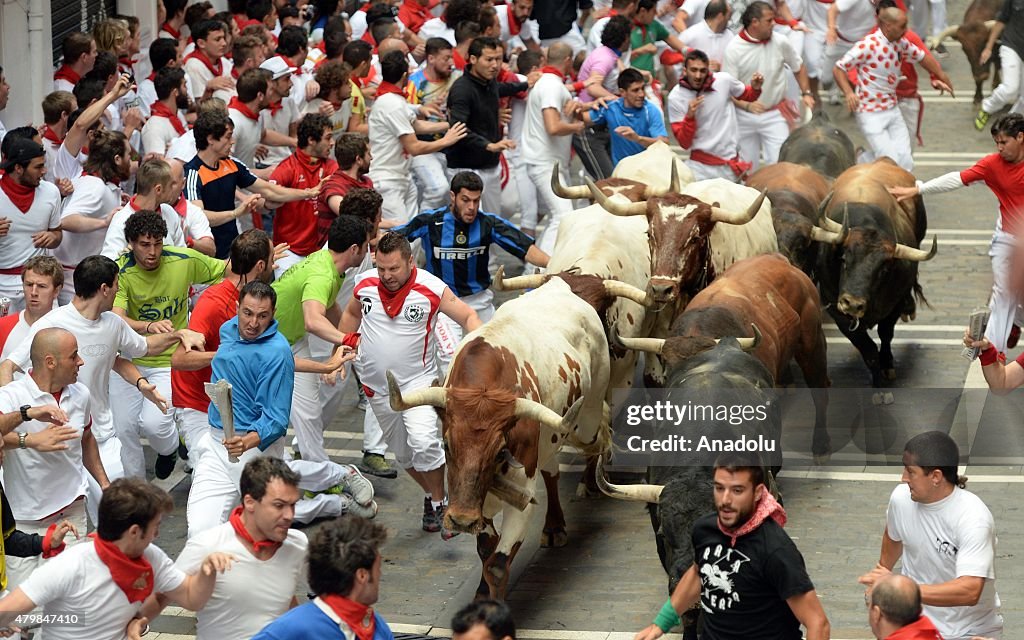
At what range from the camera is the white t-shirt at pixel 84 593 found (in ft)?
22.1

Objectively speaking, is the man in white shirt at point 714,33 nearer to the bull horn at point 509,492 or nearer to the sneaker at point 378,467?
the sneaker at point 378,467

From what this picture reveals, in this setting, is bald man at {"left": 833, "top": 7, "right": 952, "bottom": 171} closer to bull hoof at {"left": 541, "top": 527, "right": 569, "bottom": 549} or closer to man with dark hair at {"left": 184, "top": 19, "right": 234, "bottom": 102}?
man with dark hair at {"left": 184, "top": 19, "right": 234, "bottom": 102}

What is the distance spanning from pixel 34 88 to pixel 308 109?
106 inches

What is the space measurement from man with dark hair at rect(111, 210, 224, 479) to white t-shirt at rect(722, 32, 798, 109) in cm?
799

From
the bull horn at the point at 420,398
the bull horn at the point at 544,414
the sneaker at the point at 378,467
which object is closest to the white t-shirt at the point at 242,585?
the bull horn at the point at 420,398

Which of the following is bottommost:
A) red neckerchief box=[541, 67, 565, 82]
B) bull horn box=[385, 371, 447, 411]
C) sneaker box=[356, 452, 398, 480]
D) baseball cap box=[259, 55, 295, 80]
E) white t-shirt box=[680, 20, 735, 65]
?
white t-shirt box=[680, 20, 735, 65]

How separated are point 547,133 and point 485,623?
10.4 meters

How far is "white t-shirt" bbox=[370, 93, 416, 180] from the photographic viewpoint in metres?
15.1

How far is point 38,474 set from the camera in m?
8.59

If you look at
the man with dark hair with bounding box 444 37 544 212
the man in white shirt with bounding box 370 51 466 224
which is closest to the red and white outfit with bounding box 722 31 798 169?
the man with dark hair with bounding box 444 37 544 212

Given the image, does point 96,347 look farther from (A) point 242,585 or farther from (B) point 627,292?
(B) point 627,292

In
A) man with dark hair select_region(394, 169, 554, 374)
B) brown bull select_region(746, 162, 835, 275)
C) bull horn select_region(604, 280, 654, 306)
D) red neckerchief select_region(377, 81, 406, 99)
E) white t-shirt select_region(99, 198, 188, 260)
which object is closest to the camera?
white t-shirt select_region(99, 198, 188, 260)

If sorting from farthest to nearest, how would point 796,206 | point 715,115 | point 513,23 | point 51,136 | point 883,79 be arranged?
point 513,23 < point 883,79 < point 715,115 < point 796,206 < point 51,136

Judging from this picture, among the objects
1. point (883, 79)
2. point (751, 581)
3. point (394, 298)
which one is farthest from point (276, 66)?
point (751, 581)
